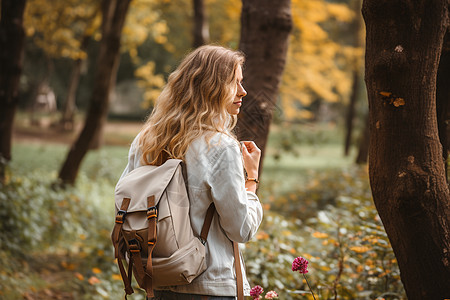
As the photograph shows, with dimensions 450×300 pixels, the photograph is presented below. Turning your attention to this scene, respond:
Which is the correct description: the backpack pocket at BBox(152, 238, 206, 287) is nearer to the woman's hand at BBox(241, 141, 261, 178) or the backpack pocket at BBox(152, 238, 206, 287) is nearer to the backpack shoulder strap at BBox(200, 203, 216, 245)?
the backpack shoulder strap at BBox(200, 203, 216, 245)

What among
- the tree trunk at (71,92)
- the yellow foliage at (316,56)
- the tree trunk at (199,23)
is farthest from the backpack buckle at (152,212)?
the tree trunk at (71,92)

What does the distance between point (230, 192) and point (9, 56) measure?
222 inches

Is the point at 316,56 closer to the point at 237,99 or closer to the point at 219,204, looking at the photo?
the point at 237,99

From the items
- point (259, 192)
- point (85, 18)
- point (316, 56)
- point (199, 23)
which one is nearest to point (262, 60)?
point (259, 192)

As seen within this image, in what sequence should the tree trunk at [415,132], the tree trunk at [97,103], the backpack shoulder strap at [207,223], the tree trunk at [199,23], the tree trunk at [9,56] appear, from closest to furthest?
the backpack shoulder strap at [207,223]
the tree trunk at [415,132]
the tree trunk at [9,56]
the tree trunk at [97,103]
the tree trunk at [199,23]

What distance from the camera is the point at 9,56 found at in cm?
656

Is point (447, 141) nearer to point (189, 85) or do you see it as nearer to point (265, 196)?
point (189, 85)

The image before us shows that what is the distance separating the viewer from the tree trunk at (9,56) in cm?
650

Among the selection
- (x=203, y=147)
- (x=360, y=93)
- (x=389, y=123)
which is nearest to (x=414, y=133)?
(x=389, y=123)

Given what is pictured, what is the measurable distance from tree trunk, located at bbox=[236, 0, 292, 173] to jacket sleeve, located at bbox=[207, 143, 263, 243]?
1618 millimetres

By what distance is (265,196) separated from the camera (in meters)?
10.7

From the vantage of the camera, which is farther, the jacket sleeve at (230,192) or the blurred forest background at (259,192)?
the blurred forest background at (259,192)

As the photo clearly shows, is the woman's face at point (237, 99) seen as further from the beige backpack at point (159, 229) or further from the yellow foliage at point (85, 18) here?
the yellow foliage at point (85, 18)

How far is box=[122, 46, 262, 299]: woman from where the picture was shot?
6.63 ft
